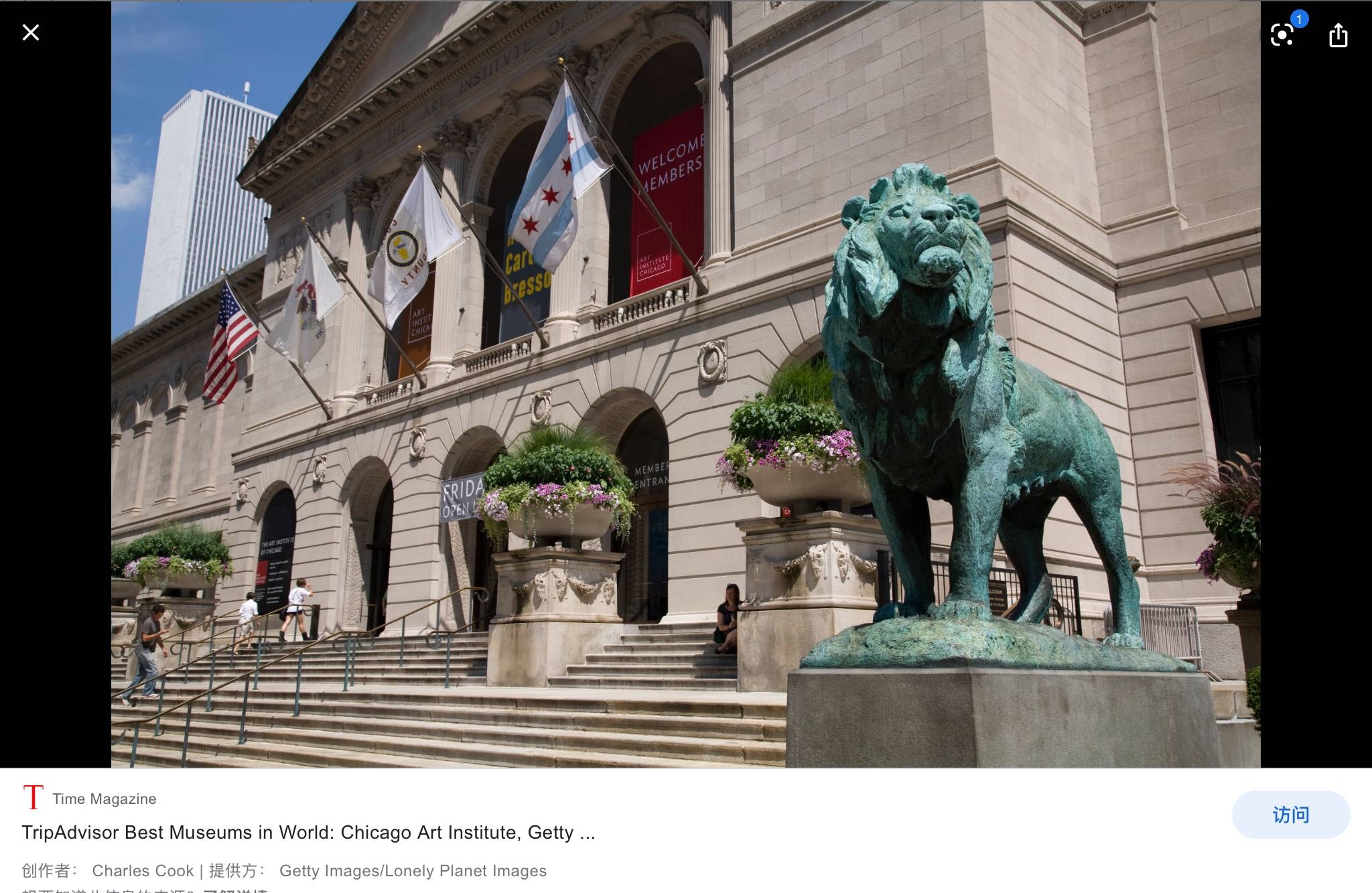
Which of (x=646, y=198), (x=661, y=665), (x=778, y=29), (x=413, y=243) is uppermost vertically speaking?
(x=778, y=29)

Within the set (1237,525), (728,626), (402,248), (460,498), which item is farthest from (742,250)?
(1237,525)

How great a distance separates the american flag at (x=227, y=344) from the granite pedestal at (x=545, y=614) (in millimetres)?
15156

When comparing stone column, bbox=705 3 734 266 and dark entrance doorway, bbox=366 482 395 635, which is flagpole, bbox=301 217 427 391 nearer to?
dark entrance doorway, bbox=366 482 395 635

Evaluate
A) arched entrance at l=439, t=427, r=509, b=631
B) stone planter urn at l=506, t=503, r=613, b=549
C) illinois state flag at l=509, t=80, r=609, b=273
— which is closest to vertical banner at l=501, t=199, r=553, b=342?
arched entrance at l=439, t=427, r=509, b=631

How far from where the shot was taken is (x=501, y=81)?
29594mm

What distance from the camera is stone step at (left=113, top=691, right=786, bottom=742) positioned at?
9.68 m

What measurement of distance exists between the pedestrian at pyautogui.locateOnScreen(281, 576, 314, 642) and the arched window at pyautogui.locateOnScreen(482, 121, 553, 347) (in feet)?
29.8

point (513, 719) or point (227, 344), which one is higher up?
point (227, 344)

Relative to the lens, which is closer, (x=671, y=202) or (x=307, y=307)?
(x=671, y=202)

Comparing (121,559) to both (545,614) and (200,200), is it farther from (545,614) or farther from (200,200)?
(545,614)

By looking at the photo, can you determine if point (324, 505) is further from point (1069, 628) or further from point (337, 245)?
point (1069, 628)

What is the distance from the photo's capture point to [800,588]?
1236cm

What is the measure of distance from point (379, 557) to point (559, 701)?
891 inches
